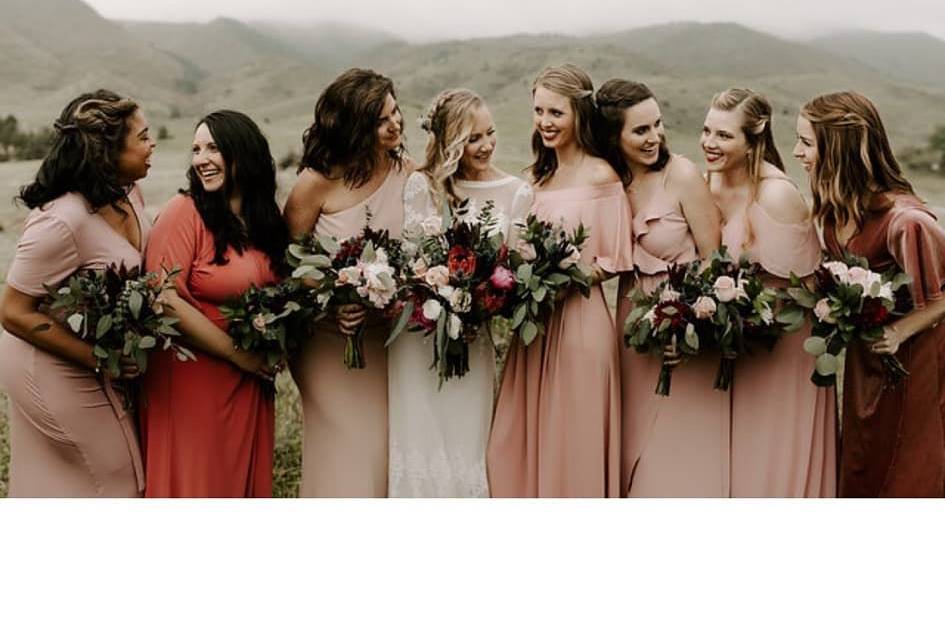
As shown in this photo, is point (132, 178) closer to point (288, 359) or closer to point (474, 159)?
point (288, 359)

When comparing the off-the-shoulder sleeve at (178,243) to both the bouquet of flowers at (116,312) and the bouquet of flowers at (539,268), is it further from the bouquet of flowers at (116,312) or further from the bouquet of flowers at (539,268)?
the bouquet of flowers at (539,268)

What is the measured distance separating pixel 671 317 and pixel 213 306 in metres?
2.35

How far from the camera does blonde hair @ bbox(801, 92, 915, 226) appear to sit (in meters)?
5.53

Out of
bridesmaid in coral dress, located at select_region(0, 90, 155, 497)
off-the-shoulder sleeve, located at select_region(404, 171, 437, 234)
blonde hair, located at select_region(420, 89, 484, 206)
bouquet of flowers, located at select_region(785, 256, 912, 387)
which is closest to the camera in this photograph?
bouquet of flowers, located at select_region(785, 256, 912, 387)

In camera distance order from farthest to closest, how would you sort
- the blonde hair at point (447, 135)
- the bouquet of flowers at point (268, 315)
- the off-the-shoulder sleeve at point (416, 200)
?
the off-the-shoulder sleeve at point (416, 200), the blonde hair at point (447, 135), the bouquet of flowers at point (268, 315)

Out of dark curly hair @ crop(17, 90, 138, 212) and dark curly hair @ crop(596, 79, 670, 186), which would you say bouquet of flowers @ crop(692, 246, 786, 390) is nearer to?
dark curly hair @ crop(596, 79, 670, 186)

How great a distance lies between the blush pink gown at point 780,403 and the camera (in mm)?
5613

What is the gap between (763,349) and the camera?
5707 millimetres

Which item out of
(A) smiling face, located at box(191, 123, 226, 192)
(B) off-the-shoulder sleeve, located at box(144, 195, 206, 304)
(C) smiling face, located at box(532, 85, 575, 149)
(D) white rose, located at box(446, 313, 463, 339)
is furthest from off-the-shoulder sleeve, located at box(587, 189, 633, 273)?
(B) off-the-shoulder sleeve, located at box(144, 195, 206, 304)

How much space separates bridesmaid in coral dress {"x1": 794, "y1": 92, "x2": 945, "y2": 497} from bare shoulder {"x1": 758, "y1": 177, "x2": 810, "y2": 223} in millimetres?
108

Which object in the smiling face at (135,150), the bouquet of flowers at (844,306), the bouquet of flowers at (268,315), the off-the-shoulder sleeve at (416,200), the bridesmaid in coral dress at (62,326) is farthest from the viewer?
the off-the-shoulder sleeve at (416,200)

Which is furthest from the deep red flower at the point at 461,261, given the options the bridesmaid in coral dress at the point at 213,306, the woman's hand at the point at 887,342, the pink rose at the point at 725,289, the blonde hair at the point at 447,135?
the woman's hand at the point at 887,342

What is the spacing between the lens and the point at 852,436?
5762 millimetres

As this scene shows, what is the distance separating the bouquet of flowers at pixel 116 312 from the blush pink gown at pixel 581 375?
190 centimetres
